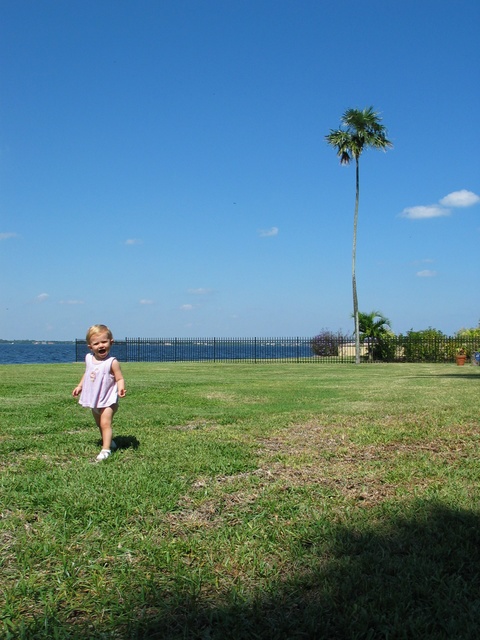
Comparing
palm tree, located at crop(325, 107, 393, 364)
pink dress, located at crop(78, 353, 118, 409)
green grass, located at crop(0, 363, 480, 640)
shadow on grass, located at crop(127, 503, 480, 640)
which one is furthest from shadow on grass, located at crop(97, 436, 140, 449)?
palm tree, located at crop(325, 107, 393, 364)

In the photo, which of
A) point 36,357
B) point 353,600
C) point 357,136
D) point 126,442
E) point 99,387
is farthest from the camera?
point 36,357

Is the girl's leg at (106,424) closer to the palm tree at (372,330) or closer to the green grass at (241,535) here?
the green grass at (241,535)

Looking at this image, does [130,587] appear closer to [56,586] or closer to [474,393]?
[56,586]

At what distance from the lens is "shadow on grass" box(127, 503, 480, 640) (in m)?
2.21

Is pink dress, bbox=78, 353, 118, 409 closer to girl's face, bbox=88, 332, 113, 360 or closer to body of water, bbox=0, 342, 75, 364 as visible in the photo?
girl's face, bbox=88, 332, 113, 360

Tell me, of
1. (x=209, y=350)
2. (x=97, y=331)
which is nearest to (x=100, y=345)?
(x=97, y=331)

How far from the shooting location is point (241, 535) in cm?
315

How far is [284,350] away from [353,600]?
36.9 meters

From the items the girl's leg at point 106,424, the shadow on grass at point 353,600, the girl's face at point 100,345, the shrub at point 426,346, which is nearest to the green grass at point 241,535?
the shadow on grass at point 353,600

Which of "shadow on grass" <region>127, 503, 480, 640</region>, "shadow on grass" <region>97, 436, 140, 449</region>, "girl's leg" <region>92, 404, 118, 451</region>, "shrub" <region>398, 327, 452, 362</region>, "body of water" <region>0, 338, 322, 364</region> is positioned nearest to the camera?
"shadow on grass" <region>127, 503, 480, 640</region>

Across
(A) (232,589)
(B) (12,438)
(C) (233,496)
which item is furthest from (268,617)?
(B) (12,438)

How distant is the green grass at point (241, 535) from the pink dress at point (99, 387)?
0.46 meters

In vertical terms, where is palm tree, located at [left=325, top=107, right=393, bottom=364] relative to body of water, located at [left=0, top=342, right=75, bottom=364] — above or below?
above

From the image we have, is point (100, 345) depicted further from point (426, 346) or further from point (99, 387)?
point (426, 346)
